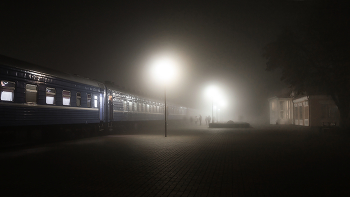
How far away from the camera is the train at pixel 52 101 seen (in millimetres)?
12977

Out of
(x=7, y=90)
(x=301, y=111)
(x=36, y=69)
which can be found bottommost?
(x=301, y=111)

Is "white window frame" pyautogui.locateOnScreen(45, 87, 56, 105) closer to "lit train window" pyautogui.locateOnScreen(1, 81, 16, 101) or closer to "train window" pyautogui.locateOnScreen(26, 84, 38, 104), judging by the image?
"train window" pyautogui.locateOnScreen(26, 84, 38, 104)

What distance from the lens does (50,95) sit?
51.8ft

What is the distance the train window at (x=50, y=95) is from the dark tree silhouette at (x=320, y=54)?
2223 centimetres

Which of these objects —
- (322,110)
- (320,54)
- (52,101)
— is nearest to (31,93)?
(52,101)

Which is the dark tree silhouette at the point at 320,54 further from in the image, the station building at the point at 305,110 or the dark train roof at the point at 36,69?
the dark train roof at the point at 36,69

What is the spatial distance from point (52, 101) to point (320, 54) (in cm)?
2367

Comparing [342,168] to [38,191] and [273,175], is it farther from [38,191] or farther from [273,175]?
[38,191]

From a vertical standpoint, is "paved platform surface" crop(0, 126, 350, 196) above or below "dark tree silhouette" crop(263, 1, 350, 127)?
below

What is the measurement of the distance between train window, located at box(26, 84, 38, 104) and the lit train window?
968 millimetres

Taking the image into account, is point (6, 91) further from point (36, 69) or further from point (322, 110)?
point (322, 110)

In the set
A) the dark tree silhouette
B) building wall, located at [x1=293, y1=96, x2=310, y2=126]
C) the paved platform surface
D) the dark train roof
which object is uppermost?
the dark tree silhouette

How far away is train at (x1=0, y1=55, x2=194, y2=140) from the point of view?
12977 millimetres

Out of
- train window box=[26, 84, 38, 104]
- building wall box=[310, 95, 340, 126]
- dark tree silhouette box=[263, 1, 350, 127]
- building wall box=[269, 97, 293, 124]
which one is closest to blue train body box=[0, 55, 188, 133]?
train window box=[26, 84, 38, 104]
